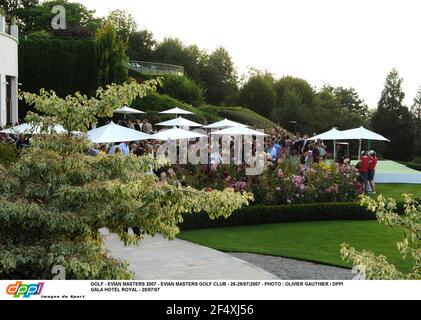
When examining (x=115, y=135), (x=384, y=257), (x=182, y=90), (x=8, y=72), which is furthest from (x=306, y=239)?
(x=182, y=90)

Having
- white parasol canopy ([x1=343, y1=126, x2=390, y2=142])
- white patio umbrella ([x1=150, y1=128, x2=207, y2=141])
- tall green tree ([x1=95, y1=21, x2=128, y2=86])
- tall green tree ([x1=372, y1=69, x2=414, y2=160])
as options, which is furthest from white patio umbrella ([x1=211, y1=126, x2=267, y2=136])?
tall green tree ([x1=372, y1=69, x2=414, y2=160])

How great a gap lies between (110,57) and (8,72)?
8.92 metres

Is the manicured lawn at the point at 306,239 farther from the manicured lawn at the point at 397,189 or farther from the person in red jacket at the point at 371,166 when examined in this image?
the manicured lawn at the point at 397,189

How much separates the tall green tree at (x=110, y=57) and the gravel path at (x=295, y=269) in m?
27.5

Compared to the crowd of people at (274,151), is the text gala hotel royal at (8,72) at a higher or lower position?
higher

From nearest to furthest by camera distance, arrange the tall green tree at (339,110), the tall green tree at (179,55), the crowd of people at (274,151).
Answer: the crowd of people at (274,151) < the tall green tree at (339,110) < the tall green tree at (179,55)

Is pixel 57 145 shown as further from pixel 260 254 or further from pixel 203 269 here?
pixel 260 254

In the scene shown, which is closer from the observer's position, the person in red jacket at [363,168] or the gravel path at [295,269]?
the gravel path at [295,269]

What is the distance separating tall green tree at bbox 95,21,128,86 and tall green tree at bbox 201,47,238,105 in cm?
2400

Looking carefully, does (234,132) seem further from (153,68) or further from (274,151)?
(153,68)

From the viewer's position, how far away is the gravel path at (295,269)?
11.0 m

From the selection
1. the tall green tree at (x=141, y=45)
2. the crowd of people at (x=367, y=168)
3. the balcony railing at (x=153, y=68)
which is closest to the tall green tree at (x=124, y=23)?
the tall green tree at (x=141, y=45)

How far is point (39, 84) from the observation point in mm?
40219

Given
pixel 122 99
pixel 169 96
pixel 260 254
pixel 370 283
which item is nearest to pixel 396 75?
pixel 169 96
